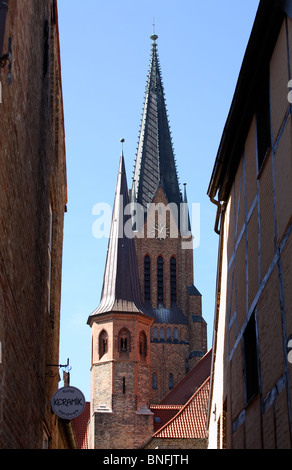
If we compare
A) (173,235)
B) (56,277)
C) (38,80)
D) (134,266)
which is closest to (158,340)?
(173,235)

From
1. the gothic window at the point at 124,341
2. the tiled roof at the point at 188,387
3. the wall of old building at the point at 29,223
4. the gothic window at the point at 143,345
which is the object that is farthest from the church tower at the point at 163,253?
the wall of old building at the point at 29,223

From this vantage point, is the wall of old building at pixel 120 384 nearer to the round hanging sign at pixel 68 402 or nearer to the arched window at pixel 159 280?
the arched window at pixel 159 280

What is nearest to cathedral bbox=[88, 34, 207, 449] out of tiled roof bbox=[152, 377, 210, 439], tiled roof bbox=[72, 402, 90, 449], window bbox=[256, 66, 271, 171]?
tiled roof bbox=[72, 402, 90, 449]

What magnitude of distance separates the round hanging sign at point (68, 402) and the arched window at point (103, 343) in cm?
3318

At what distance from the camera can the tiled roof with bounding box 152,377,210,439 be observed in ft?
120

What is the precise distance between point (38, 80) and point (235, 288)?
4.35 meters

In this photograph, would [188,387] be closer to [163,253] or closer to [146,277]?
[146,277]

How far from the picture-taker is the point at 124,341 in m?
45.0

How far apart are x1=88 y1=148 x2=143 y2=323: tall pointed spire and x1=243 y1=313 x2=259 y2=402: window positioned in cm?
3405

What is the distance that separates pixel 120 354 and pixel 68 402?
107 ft

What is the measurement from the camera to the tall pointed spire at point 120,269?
46094mm

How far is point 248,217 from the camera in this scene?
1152cm
